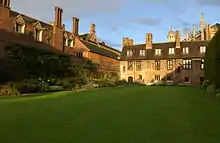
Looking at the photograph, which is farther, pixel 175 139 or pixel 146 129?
pixel 146 129

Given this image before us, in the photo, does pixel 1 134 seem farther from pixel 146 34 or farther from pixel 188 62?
pixel 146 34

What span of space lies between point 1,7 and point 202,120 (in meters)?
33.5

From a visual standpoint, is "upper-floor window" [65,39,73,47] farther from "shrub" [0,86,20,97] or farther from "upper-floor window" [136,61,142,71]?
"shrub" [0,86,20,97]

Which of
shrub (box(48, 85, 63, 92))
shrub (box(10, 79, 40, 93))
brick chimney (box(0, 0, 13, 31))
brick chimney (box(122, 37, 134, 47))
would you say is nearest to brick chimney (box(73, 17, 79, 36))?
brick chimney (box(122, 37, 134, 47))

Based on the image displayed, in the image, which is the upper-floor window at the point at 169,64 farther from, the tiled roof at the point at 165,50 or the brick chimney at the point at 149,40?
the brick chimney at the point at 149,40

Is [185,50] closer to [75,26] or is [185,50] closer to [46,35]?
[75,26]

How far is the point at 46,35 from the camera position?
45844 mm

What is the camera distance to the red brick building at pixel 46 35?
36.9 m

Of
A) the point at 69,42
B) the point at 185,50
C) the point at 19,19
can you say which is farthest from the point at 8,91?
the point at 185,50

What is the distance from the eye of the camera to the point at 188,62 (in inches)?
2361

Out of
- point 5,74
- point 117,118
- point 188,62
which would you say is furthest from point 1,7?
point 188,62

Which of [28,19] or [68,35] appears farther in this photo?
[68,35]

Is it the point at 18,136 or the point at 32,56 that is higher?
the point at 32,56

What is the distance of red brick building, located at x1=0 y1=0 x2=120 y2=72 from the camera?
3688 cm
